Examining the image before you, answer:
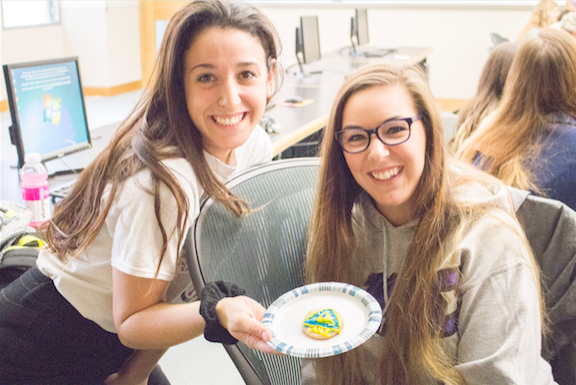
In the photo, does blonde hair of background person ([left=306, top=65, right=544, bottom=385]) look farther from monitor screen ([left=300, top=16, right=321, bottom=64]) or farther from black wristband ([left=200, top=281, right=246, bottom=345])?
monitor screen ([left=300, top=16, right=321, bottom=64])

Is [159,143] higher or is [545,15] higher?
[545,15]

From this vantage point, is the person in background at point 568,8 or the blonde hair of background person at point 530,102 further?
the person in background at point 568,8

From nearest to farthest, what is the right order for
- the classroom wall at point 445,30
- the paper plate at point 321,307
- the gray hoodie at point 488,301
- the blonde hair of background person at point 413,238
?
the paper plate at point 321,307, the gray hoodie at point 488,301, the blonde hair of background person at point 413,238, the classroom wall at point 445,30

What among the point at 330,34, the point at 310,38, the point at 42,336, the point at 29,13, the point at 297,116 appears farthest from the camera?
the point at 330,34

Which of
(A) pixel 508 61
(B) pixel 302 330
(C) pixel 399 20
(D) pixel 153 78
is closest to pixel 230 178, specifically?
(D) pixel 153 78

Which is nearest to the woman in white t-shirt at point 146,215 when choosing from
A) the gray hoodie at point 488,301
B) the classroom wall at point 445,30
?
the gray hoodie at point 488,301

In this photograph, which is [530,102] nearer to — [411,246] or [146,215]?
[411,246]

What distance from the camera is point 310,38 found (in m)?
4.75

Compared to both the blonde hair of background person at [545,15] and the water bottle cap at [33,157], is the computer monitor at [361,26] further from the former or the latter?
the water bottle cap at [33,157]

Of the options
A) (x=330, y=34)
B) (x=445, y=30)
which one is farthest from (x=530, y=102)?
(x=330, y=34)

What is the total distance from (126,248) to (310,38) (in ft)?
13.0

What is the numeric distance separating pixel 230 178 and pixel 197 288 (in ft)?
1.02

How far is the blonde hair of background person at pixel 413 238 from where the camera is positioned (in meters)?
1.11

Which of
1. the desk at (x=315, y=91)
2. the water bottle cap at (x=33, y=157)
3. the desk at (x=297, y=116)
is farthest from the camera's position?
the desk at (x=315, y=91)
